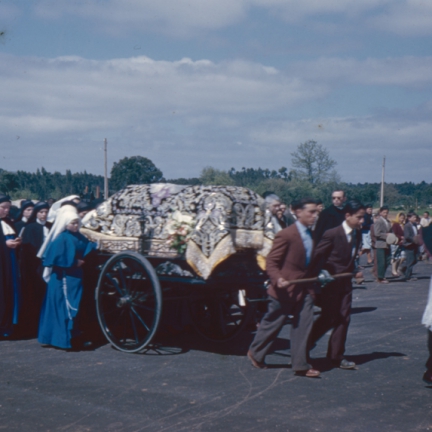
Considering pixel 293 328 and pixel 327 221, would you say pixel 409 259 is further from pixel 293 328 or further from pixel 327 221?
pixel 293 328

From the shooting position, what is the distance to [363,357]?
7.52 metres

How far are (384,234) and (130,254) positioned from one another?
9979 mm

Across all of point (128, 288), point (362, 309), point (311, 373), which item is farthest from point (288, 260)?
point (362, 309)

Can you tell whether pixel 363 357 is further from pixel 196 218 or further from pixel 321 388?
pixel 196 218

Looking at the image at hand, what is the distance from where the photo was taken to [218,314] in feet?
27.2

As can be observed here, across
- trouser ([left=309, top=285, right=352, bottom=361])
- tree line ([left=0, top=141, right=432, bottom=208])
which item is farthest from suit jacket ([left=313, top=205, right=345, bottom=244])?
tree line ([left=0, top=141, right=432, bottom=208])

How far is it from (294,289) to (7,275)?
13.5 ft

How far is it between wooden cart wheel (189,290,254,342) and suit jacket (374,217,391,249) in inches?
324

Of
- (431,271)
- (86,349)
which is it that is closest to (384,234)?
(431,271)

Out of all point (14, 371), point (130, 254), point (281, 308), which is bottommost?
point (14, 371)

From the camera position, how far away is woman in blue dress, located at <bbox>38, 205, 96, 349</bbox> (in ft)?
26.1

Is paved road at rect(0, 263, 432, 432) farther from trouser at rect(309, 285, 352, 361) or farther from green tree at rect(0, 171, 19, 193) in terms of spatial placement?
green tree at rect(0, 171, 19, 193)

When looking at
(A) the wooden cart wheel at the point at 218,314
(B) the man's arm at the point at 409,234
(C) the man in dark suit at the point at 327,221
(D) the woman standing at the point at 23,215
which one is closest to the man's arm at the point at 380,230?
(B) the man's arm at the point at 409,234

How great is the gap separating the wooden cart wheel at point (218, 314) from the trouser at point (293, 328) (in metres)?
1.09
